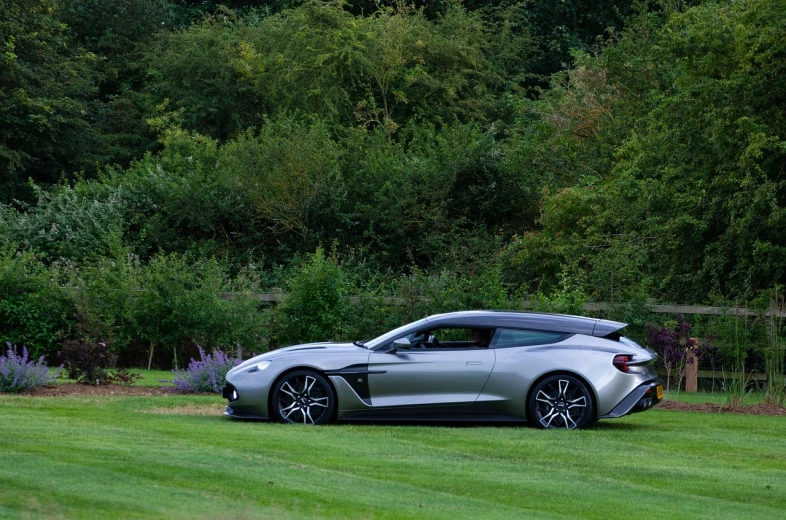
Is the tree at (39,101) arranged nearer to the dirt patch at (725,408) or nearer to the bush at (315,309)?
the bush at (315,309)

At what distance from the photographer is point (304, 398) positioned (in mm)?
14453

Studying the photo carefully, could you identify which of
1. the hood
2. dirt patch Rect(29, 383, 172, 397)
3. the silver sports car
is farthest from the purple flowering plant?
dirt patch Rect(29, 383, 172, 397)

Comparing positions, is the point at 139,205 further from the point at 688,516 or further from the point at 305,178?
the point at 688,516

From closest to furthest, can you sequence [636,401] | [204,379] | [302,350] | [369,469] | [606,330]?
[369,469] < [636,401] < [302,350] < [606,330] < [204,379]

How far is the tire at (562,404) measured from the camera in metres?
14.3

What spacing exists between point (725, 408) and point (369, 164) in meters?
21.3

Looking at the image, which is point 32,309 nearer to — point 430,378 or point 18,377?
point 18,377

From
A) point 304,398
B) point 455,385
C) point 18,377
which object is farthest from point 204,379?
point 455,385

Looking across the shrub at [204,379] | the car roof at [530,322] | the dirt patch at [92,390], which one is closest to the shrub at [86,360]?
the dirt patch at [92,390]

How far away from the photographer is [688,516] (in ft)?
29.9

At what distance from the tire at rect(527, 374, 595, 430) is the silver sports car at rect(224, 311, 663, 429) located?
0.04 ft

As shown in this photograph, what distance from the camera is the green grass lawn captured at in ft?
28.9

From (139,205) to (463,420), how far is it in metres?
25.6

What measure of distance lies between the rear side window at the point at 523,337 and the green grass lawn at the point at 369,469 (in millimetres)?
1025
